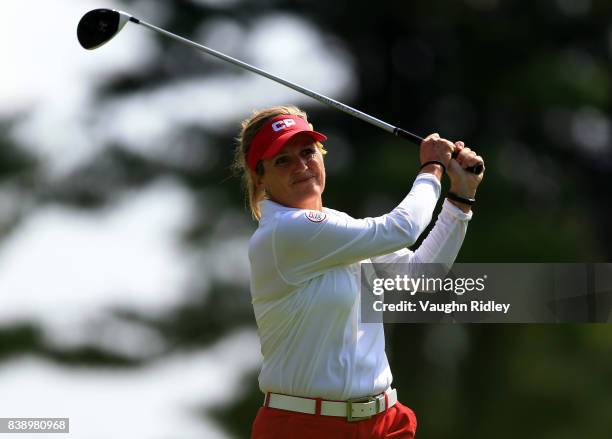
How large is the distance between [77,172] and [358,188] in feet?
8.00

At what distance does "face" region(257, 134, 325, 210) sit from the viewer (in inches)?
172

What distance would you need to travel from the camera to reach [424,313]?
21.8ft

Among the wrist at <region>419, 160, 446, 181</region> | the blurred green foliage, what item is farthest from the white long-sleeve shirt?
the blurred green foliage

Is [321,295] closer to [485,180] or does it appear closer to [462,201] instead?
[462,201]

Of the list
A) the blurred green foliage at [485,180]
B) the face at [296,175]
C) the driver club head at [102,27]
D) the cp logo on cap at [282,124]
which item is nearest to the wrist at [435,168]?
the face at [296,175]

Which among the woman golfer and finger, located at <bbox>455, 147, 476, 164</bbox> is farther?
finger, located at <bbox>455, 147, 476, 164</bbox>

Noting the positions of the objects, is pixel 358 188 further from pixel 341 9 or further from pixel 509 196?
pixel 341 9

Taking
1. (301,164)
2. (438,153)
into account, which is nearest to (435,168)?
(438,153)

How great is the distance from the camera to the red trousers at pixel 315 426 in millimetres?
4160

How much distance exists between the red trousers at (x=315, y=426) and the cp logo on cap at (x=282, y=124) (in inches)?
33.5

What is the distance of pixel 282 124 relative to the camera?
4422mm

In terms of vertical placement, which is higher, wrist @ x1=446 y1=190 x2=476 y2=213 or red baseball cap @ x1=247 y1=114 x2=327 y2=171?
red baseball cap @ x1=247 y1=114 x2=327 y2=171

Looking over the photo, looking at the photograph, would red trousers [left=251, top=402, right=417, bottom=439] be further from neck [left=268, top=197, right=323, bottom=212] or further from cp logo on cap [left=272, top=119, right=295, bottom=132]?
cp logo on cap [left=272, top=119, right=295, bottom=132]

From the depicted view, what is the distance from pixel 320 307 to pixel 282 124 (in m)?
0.60
